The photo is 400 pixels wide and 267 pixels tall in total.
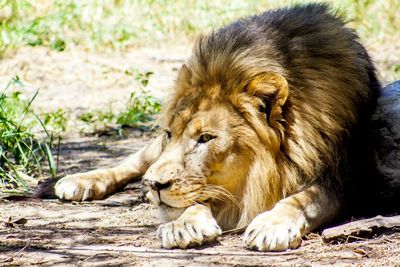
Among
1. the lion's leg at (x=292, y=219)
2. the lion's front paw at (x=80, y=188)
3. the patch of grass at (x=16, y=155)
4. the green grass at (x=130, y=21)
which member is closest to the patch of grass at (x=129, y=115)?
the green grass at (x=130, y=21)

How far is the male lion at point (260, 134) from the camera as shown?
422 centimetres

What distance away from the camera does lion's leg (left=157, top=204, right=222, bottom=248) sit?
4016 mm

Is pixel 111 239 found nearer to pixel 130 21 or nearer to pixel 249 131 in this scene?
pixel 249 131

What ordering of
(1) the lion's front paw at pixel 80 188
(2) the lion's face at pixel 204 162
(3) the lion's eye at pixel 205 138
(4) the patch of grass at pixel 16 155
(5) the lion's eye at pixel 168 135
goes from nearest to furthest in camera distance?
(2) the lion's face at pixel 204 162 → (3) the lion's eye at pixel 205 138 → (5) the lion's eye at pixel 168 135 → (1) the lion's front paw at pixel 80 188 → (4) the patch of grass at pixel 16 155

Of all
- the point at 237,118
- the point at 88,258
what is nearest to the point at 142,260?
the point at 88,258

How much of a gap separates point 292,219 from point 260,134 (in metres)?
0.47

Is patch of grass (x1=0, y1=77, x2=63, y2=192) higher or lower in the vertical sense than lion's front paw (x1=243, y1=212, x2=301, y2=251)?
lower

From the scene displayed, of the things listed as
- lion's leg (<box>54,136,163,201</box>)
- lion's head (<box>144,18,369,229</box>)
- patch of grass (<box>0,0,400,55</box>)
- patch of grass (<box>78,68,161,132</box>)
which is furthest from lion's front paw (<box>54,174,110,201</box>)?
patch of grass (<box>0,0,400,55</box>)

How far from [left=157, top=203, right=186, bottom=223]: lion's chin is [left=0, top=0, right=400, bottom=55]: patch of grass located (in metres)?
6.45

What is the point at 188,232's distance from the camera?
4.04m

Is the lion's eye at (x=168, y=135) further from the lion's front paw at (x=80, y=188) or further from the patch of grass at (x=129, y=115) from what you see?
the patch of grass at (x=129, y=115)

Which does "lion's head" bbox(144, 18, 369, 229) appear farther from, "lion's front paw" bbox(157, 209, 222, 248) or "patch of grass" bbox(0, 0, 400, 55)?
"patch of grass" bbox(0, 0, 400, 55)

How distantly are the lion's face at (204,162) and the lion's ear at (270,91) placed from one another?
141mm

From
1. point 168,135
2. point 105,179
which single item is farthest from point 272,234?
point 105,179
